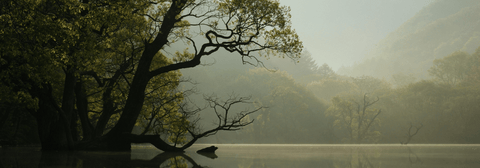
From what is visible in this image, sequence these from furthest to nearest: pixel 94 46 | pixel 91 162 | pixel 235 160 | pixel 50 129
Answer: pixel 50 129 → pixel 94 46 → pixel 235 160 → pixel 91 162

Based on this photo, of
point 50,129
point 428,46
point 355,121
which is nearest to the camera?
point 50,129

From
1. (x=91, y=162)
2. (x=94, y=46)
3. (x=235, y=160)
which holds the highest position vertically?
(x=94, y=46)

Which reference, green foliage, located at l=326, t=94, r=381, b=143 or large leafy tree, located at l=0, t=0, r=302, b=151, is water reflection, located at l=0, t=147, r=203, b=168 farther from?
green foliage, located at l=326, t=94, r=381, b=143

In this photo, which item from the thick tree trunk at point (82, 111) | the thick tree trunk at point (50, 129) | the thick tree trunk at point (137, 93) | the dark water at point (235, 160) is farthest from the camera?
the thick tree trunk at point (82, 111)

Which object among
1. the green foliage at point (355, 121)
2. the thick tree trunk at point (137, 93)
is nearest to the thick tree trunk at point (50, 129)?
the thick tree trunk at point (137, 93)

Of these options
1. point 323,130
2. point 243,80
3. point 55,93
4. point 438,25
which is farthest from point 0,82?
point 438,25

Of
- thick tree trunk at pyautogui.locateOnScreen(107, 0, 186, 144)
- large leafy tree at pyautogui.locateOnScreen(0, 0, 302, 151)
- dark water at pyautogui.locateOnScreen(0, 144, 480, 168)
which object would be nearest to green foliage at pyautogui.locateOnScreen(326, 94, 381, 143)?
large leafy tree at pyautogui.locateOnScreen(0, 0, 302, 151)

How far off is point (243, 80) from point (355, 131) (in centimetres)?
2619

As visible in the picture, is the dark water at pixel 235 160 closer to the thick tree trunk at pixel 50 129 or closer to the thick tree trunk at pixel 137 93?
the thick tree trunk at pixel 137 93

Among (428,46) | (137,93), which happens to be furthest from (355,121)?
(428,46)

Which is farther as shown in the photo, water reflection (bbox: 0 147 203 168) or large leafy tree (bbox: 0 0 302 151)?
large leafy tree (bbox: 0 0 302 151)

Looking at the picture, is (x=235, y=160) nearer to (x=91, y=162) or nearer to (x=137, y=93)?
(x=91, y=162)

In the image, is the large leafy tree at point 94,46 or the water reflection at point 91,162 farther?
the large leafy tree at point 94,46

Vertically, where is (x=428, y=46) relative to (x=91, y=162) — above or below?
above
